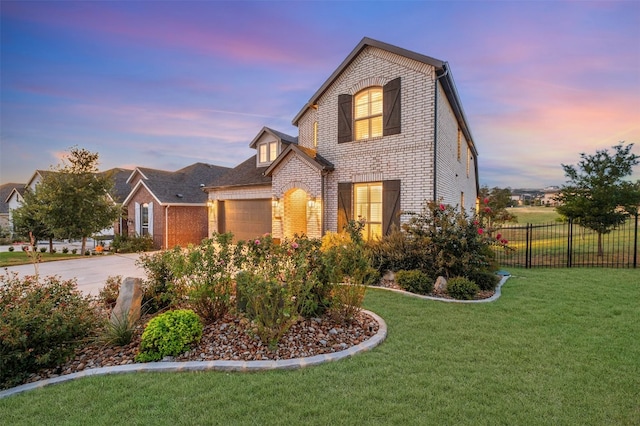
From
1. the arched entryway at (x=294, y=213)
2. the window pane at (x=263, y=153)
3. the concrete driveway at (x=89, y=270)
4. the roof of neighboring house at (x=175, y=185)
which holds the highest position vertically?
the window pane at (x=263, y=153)

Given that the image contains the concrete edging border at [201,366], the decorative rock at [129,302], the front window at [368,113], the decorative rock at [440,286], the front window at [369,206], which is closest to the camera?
the concrete edging border at [201,366]

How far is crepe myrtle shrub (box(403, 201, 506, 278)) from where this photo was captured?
707cm

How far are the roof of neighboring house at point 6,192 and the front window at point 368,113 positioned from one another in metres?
34.3

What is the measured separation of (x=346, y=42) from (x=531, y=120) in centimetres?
1003

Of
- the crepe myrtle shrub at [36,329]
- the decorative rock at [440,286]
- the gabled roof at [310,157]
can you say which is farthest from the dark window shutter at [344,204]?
the crepe myrtle shrub at [36,329]

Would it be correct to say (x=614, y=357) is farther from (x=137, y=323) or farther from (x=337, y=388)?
(x=137, y=323)

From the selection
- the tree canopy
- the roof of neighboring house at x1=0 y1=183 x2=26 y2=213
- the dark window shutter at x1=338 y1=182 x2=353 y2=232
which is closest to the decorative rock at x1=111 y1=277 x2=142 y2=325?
the dark window shutter at x1=338 y1=182 x2=353 y2=232

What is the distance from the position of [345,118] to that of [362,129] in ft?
2.59

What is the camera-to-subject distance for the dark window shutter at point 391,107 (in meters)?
9.44

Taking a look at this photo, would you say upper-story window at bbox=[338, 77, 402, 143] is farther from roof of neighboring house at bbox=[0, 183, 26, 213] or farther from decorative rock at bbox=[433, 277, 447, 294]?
roof of neighboring house at bbox=[0, 183, 26, 213]

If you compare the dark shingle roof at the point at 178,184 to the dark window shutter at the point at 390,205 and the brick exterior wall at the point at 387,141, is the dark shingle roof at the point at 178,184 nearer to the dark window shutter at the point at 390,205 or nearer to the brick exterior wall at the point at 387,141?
the brick exterior wall at the point at 387,141

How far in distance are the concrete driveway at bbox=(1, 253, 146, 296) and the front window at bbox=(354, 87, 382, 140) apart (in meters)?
8.56

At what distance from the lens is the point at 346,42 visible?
42.3 feet

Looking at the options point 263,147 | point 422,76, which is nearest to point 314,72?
point 263,147
